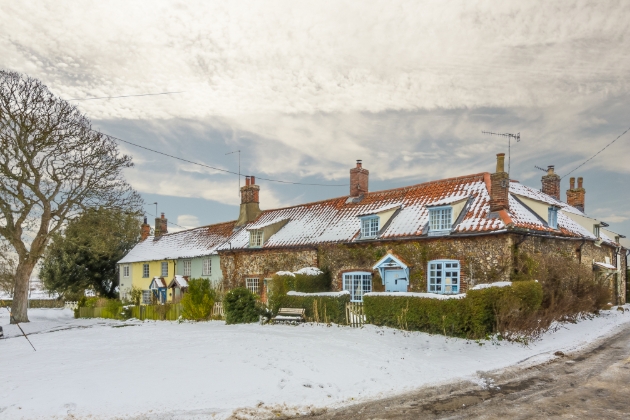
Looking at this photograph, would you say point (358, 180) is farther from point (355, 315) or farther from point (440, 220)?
point (355, 315)

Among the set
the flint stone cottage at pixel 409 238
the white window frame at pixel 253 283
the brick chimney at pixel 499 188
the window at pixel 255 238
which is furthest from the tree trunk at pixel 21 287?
the brick chimney at pixel 499 188

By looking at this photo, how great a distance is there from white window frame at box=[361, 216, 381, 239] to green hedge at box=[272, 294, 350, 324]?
5.24 metres

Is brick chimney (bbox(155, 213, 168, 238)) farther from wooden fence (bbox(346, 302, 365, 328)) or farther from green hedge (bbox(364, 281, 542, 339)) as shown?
green hedge (bbox(364, 281, 542, 339))

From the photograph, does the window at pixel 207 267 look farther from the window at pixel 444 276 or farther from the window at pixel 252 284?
the window at pixel 444 276

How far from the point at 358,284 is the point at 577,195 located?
22.6 m

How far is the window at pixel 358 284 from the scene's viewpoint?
2408cm

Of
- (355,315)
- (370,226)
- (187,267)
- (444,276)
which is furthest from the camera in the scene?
(187,267)

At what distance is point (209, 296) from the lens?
25359 millimetres

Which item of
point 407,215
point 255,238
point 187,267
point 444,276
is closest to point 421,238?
point 444,276

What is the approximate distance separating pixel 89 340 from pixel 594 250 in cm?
2695

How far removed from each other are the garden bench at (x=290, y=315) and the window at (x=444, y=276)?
20.1 ft

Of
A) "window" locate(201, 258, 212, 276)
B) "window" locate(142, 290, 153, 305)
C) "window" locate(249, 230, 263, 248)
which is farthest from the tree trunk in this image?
"window" locate(249, 230, 263, 248)

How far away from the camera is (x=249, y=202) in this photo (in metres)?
37.1

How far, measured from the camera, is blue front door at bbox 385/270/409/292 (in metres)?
22.4
